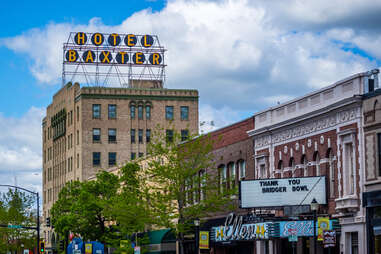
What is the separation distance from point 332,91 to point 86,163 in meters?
69.3

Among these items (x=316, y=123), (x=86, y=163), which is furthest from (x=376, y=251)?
(x=86, y=163)

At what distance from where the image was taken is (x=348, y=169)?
136 feet

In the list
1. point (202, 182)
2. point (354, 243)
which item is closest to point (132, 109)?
point (202, 182)

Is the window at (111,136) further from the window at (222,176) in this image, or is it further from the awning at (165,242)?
the window at (222,176)

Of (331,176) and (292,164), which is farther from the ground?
(292,164)

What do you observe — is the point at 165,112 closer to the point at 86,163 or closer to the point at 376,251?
the point at 86,163

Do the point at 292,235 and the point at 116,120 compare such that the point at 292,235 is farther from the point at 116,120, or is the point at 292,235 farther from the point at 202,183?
the point at 116,120

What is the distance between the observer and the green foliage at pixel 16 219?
104 metres

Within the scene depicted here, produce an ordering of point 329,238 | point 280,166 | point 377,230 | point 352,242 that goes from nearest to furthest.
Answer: point 329,238 → point 377,230 → point 352,242 → point 280,166

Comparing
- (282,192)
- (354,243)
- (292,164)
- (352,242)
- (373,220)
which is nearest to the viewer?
(373,220)

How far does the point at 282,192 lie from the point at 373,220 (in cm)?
742

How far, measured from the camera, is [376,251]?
39250 millimetres

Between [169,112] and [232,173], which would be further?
[169,112]

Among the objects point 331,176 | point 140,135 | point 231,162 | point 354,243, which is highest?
point 140,135
